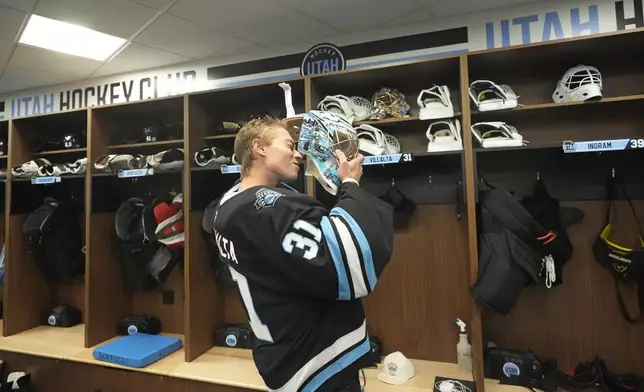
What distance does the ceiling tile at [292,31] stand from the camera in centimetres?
231

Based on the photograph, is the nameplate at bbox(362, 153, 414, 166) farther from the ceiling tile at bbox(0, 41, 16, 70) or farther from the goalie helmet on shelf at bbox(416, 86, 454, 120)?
the ceiling tile at bbox(0, 41, 16, 70)

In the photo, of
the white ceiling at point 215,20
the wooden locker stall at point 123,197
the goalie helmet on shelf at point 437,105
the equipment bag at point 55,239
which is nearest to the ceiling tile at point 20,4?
the white ceiling at point 215,20

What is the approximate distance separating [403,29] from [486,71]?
0.62 metres

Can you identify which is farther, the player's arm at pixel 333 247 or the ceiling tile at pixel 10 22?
the ceiling tile at pixel 10 22

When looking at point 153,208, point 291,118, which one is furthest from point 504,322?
point 153,208

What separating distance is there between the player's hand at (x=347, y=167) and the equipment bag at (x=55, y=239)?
2.68 metres

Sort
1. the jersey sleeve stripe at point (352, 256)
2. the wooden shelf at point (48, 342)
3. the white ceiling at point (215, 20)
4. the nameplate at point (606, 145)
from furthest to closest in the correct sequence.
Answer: the wooden shelf at point (48, 342) < the white ceiling at point (215, 20) < the nameplate at point (606, 145) < the jersey sleeve stripe at point (352, 256)

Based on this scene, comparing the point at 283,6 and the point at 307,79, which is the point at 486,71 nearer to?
the point at 307,79

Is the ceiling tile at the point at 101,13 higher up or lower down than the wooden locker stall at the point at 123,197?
higher up

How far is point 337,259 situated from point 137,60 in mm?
2755

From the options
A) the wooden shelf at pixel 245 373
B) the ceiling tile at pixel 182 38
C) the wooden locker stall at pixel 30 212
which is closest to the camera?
the wooden shelf at pixel 245 373

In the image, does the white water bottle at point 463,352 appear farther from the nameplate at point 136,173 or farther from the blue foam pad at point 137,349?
the nameplate at point 136,173

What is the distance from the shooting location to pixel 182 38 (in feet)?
8.39

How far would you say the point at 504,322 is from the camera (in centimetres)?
210
